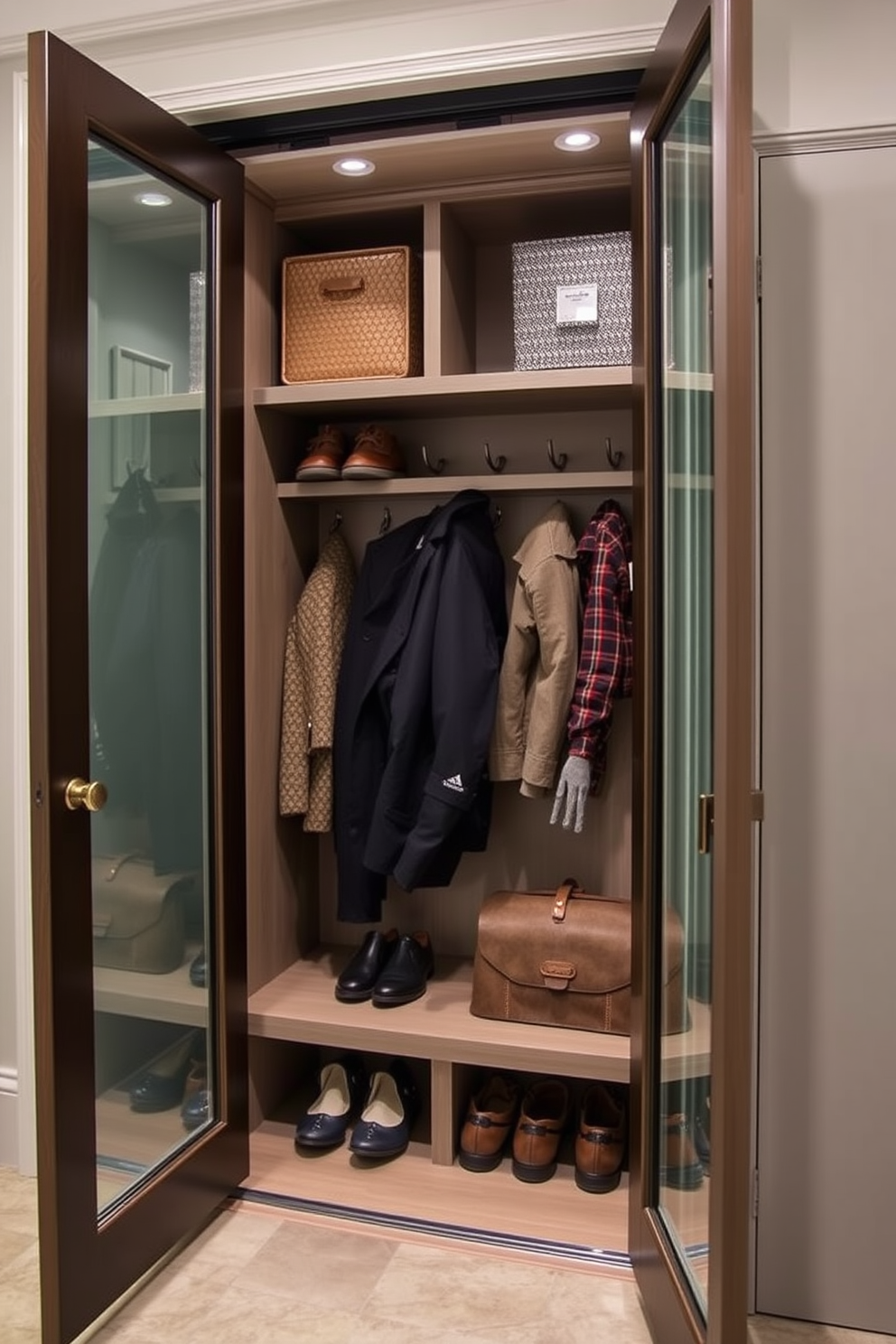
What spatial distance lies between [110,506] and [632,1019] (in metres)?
1.34

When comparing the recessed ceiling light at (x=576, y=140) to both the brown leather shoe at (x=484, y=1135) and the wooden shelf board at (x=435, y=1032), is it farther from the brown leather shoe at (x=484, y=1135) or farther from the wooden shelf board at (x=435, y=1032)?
the brown leather shoe at (x=484, y=1135)

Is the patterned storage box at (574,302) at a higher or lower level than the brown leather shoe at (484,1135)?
higher

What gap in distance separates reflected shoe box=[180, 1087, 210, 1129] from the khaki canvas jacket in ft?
3.03

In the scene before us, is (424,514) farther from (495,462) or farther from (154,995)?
(154,995)

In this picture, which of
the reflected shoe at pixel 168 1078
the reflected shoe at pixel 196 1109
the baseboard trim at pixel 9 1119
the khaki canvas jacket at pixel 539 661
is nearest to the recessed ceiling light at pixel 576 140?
Answer: the khaki canvas jacket at pixel 539 661

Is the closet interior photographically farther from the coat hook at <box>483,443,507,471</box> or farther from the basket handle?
the basket handle

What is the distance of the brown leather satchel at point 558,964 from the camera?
2.35 m

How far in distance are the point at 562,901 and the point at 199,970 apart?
0.80 meters

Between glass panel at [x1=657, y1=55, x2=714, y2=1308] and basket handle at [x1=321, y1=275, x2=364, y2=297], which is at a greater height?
basket handle at [x1=321, y1=275, x2=364, y2=297]

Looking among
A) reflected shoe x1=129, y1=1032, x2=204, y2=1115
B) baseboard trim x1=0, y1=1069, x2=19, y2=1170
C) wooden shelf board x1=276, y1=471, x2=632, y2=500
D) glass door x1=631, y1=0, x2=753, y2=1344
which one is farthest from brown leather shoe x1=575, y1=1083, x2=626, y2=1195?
wooden shelf board x1=276, y1=471, x2=632, y2=500

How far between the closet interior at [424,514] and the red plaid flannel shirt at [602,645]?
0.54 feet

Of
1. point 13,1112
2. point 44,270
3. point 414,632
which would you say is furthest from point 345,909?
point 44,270

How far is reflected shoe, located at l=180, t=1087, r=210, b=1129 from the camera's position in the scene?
2182 mm

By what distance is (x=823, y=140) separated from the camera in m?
1.92
